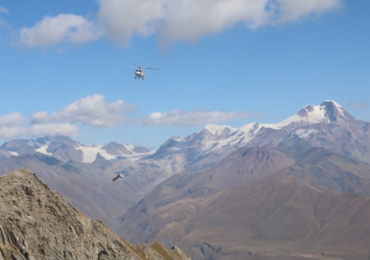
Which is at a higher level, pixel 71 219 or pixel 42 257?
pixel 71 219

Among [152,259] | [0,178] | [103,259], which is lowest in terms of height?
[152,259]

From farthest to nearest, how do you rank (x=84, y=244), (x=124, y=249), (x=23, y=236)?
(x=124, y=249) → (x=84, y=244) → (x=23, y=236)

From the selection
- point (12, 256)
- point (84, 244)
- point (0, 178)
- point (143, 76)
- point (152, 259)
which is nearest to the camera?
point (12, 256)

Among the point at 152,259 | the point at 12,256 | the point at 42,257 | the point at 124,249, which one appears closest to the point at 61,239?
the point at 42,257

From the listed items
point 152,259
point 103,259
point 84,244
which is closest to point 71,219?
point 84,244

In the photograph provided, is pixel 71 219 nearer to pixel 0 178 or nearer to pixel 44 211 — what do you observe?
pixel 44 211

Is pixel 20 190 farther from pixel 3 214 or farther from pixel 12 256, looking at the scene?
pixel 12 256

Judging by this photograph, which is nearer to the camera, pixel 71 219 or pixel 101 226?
pixel 71 219
